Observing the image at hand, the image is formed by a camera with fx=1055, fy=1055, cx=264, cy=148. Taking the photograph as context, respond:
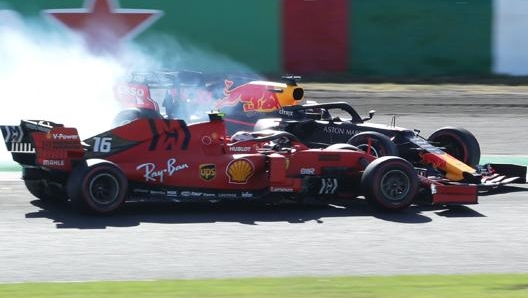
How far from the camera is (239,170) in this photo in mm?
11414

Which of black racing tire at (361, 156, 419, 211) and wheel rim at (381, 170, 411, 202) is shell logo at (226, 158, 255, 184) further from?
wheel rim at (381, 170, 411, 202)

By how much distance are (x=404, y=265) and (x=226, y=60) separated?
1800 cm

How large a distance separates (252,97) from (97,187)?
4642mm

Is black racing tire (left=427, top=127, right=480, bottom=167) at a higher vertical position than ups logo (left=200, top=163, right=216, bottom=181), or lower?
higher

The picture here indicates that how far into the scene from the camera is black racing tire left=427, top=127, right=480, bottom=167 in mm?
13680

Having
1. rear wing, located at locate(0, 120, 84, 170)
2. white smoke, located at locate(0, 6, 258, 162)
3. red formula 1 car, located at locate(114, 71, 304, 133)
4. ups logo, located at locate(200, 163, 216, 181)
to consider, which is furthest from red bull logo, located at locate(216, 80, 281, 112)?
rear wing, located at locate(0, 120, 84, 170)

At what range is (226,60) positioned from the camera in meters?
26.6

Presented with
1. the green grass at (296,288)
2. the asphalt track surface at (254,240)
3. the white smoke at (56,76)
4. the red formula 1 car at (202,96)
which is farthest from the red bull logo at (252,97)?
the green grass at (296,288)

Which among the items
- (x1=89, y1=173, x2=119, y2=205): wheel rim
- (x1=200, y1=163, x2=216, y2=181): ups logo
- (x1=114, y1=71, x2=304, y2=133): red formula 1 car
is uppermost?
(x1=114, y1=71, x2=304, y2=133): red formula 1 car

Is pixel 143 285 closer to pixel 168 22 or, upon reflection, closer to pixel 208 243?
pixel 208 243

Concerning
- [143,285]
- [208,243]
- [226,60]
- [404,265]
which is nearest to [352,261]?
[404,265]

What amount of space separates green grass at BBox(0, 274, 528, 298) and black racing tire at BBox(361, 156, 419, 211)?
10.4ft

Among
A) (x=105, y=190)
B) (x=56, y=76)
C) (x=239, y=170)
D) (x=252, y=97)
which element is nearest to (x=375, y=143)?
(x=239, y=170)

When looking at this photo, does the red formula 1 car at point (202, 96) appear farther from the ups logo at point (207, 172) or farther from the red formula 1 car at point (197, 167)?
the ups logo at point (207, 172)
